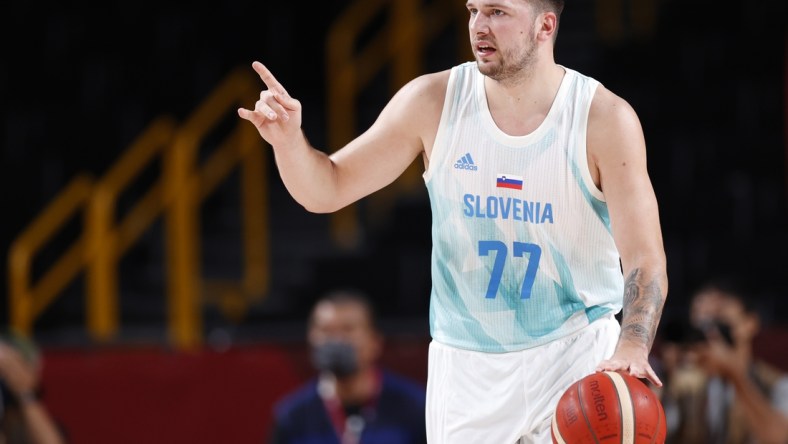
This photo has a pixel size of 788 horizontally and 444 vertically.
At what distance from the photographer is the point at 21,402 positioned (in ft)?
27.1

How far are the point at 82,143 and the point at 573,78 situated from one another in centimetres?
942

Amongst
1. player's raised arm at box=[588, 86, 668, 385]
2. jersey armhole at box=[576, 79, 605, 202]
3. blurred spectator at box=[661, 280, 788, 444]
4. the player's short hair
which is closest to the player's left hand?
player's raised arm at box=[588, 86, 668, 385]

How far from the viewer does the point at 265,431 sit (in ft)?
29.5

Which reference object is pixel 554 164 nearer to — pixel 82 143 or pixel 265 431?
pixel 265 431

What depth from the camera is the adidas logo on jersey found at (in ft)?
15.9

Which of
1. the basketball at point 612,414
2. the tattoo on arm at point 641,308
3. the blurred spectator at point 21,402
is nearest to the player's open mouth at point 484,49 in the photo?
the tattoo on arm at point 641,308

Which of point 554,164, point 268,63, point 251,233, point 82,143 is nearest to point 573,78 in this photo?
point 554,164

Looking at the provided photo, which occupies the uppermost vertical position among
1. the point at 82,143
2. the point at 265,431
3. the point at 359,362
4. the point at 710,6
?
the point at 710,6

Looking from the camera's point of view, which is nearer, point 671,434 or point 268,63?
point 671,434

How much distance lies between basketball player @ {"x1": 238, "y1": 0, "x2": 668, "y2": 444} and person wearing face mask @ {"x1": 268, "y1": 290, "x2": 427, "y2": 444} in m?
3.05

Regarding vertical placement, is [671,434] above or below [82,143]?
below

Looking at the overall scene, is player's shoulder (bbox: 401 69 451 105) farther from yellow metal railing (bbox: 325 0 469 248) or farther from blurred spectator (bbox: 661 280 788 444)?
yellow metal railing (bbox: 325 0 469 248)

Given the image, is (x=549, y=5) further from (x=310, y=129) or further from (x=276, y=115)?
(x=310, y=129)

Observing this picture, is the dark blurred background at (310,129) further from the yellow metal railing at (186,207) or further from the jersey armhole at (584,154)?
the jersey armhole at (584,154)
